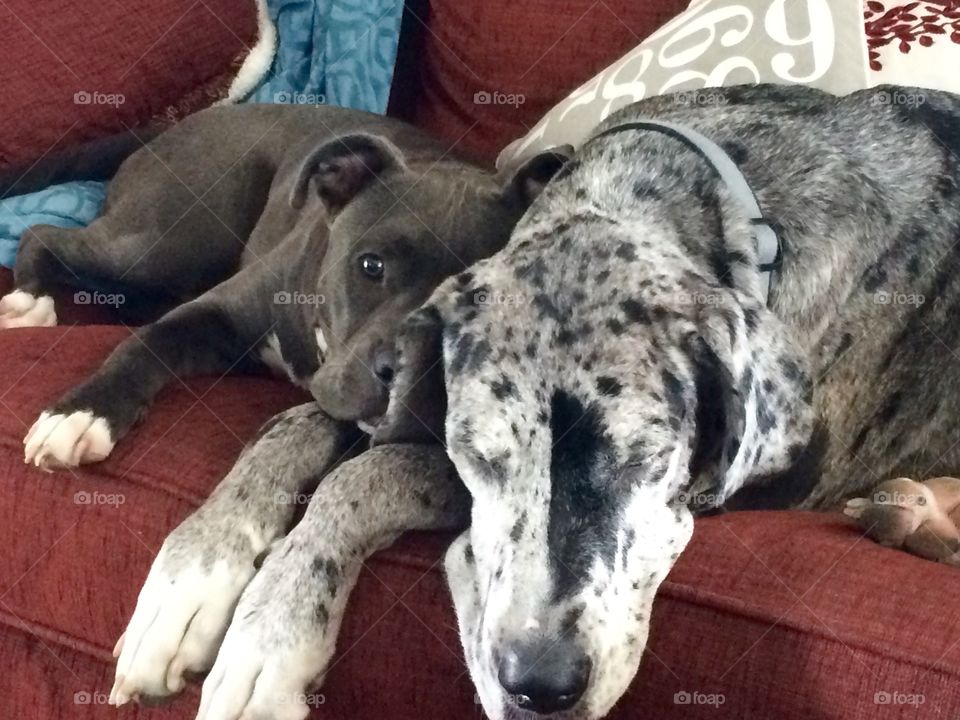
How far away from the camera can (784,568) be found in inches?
57.2

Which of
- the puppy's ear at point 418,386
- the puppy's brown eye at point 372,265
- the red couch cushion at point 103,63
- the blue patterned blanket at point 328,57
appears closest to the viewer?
the puppy's ear at point 418,386

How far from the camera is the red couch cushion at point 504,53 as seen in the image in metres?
3.01

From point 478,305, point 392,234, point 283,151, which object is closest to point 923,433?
point 478,305

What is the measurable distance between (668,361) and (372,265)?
0.89 metres

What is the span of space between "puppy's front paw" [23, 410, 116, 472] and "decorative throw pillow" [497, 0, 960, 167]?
1441 millimetres

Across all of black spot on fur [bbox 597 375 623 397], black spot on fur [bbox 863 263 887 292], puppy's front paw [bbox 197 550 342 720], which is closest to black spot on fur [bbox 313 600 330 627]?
puppy's front paw [bbox 197 550 342 720]

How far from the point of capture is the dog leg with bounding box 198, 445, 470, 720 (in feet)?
4.83

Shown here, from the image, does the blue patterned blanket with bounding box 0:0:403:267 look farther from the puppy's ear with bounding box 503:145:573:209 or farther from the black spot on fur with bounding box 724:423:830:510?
the black spot on fur with bounding box 724:423:830:510

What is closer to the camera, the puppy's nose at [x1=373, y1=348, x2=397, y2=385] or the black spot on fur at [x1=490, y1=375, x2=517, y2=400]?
the black spot on fur at [x1=490, y1=375, x2=517, y2=400]

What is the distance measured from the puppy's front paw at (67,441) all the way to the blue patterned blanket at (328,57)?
1.37 metres

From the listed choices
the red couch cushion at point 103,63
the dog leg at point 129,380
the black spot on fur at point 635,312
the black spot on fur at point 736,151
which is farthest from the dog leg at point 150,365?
the black spot on fur at point 736,151

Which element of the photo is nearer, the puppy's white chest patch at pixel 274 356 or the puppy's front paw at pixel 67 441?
the puppy's front paw at pixel 67 441

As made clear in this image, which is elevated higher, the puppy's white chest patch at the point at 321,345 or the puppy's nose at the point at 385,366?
A: the puppy's nose at the point at 385,366

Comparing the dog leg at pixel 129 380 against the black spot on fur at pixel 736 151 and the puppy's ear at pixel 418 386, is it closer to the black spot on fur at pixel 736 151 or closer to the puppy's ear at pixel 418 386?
the puppy's ear at pixel 418 386
